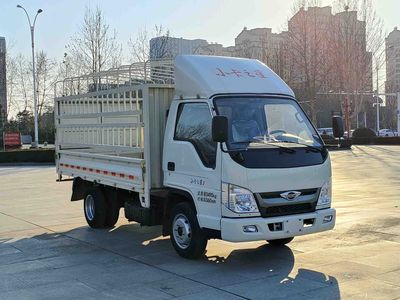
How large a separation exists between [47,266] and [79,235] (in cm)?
222

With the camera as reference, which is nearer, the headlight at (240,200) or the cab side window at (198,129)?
the headlight at (240,200)

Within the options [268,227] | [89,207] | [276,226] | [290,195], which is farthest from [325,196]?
[89,207]

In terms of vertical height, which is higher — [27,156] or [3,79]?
[3,79]

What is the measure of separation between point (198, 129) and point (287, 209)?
1.61 meters

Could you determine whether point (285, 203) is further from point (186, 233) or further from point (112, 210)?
point (112, 210)

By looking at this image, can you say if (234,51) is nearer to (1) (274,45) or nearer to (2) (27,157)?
(1) (274,45)

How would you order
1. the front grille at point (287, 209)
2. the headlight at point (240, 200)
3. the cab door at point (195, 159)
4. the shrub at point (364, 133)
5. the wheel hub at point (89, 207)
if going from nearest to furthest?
the headlight at point (240, 200), the front grille at point (287, 209), the cab door at point (195, 159), the wheel hub at point (89, 207), the shrub at point (364, 133)

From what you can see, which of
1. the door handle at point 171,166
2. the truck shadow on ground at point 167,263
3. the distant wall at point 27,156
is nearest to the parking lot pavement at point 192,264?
the truck shadow on ground at point 167,263

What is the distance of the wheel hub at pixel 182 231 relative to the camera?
7.14 meters

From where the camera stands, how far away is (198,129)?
23.2ft

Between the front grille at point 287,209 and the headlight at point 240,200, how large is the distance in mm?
173

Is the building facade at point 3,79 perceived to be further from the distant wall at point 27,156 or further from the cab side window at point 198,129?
the cab side window at point 198,129

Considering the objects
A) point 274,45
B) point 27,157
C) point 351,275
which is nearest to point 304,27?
point 274,45

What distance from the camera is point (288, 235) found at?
258 inches
